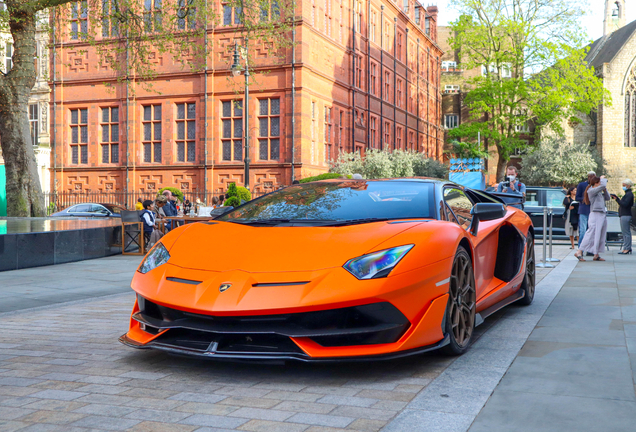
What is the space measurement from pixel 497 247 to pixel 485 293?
2.52 ft

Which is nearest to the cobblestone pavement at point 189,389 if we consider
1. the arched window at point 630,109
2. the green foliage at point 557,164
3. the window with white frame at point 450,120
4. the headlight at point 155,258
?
the headlight at point 155,258

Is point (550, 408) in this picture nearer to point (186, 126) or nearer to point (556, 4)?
point (186, 126)

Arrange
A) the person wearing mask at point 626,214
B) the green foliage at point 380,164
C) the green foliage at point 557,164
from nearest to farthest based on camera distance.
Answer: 1. the person wearing mask at point 626,214
2. the green foliage at point 380,164
3. the green foliage at point 557,164

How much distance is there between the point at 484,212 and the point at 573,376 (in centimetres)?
158

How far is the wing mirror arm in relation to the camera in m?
5.30

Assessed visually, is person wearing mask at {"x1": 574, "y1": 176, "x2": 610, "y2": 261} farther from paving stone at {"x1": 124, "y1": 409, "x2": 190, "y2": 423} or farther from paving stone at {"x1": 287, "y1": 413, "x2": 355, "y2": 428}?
paving stone at {"x1": 124, "y1": 409, "x2": 190, "y2": 423}

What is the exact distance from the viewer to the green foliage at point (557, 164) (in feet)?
166

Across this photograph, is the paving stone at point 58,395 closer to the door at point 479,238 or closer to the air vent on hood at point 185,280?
the air vent on hood at point 185,280

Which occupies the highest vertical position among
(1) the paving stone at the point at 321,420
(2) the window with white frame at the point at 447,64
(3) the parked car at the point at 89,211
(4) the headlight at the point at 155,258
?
(2) the window with white frame at the point at 447,64

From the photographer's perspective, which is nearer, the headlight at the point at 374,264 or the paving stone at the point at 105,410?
the paving stone at the point at 105,410

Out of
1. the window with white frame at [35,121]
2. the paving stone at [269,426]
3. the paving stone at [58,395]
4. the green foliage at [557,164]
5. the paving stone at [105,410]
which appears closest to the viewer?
the paving stone at [269,426]

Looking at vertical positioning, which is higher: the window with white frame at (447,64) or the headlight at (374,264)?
the window with white frame at (447,64)

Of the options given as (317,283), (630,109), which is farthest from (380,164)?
(630,109)

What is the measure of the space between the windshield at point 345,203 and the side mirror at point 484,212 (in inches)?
16.4
